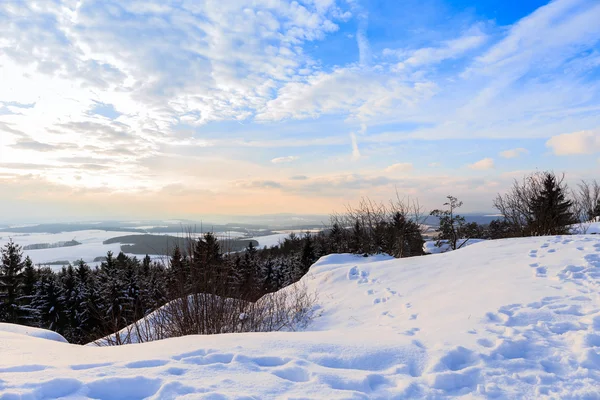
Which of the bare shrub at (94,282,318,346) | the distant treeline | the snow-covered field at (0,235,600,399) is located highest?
the distant treeline

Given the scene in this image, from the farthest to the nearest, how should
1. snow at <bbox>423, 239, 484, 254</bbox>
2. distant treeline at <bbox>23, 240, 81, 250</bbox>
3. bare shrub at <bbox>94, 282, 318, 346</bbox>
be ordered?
distant treeline at <bbox>23, 240, 81, 250</bbox> → snow at <bbox>423, 239, 484, 254</bbox> → bare shrub at <bbox>94, 282, 318, 346</bbox>

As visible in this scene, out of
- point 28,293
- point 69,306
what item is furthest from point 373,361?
point 69,306

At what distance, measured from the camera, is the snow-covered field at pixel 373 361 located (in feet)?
8.46

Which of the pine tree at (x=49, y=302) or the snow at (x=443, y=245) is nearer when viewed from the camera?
the snow at (x=443, y=245)

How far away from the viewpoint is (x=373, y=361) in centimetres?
328

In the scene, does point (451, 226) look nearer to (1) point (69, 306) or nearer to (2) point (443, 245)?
(2) point (443, 245)

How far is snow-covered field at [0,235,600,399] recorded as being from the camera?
8.46 ft

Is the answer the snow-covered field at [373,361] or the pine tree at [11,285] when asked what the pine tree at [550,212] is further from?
the pine tree at [11,285]

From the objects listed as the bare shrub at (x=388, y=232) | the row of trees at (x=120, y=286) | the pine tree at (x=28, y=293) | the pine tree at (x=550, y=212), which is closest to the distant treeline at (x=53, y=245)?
the row of trees at (x=120, y=286)

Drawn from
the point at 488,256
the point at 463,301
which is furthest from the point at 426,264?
the point at 463,301

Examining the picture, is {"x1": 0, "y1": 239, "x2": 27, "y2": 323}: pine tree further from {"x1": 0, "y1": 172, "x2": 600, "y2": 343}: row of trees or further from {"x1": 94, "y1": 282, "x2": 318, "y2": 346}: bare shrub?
{"x1": 94, "y1": 282, "x2": 318, "y2": 346}: bare shrub

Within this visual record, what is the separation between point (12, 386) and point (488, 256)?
31.9ft

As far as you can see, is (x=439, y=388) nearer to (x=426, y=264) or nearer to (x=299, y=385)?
(x=299, y=385)

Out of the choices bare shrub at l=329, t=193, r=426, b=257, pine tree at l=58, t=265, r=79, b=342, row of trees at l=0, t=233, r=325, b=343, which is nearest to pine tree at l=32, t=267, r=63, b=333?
row of trees at l=0, t=233, r=325, b=343
